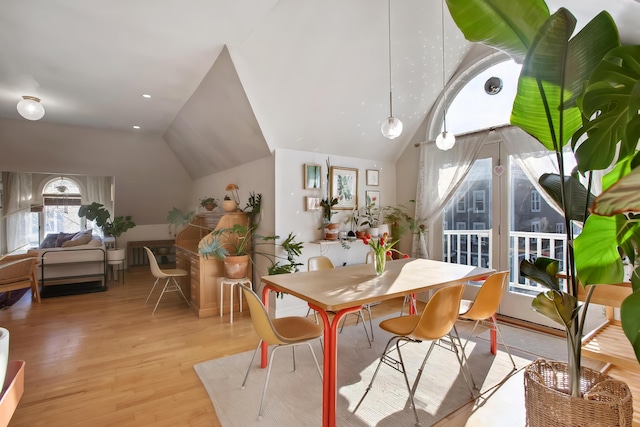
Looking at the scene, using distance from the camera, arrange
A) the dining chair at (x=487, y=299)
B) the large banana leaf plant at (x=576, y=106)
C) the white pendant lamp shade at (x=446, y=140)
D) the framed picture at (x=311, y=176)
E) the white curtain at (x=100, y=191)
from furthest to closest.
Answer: the white curtain at (x=100, y=191)
the framed picture at (x=311, y=176)
the white pendant lamp shade at (x=446, y=140)
the dining chair at (x=487, y=299)
the large banana leaf plant at (x=576, y=106)

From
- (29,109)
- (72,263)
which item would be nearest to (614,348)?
(29,109)

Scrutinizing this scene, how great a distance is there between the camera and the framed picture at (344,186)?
15.1 ft

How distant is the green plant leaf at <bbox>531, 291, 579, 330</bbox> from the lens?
1.28 meters

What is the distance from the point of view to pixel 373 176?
502 centimetres

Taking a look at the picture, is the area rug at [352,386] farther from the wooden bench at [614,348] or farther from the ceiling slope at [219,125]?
the ceiling slope at [219,125]

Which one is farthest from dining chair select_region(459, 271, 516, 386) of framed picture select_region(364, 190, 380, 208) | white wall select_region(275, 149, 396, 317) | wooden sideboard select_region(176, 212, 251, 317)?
wooden sideboard select_region(176, 212, 251, 317)

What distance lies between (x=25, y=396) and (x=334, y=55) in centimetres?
390

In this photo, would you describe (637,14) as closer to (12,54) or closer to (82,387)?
(82,387)

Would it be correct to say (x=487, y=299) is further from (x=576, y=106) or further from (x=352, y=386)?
(x=576, y=106)

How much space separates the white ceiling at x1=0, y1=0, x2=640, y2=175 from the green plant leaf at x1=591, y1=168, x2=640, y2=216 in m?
2.38

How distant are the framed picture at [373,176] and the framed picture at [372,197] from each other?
0.14 metres

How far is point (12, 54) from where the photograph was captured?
328 cm

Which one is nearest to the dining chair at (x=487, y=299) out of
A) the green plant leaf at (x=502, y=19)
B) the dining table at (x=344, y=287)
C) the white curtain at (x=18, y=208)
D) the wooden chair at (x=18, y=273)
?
the dining table at (x=344, y=287)

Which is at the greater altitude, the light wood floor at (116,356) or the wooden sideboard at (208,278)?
the wooden sideboard at (208,278)
